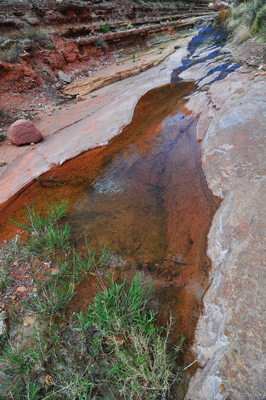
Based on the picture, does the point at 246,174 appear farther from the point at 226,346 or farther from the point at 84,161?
the point at 84,161

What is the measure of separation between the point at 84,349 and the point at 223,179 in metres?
2.39

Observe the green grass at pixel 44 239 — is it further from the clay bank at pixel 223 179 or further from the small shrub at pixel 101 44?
the small shrub at pixel 101 44

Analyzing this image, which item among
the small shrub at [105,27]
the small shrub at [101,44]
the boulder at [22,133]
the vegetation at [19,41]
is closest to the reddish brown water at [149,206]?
the boulder at [22,133]

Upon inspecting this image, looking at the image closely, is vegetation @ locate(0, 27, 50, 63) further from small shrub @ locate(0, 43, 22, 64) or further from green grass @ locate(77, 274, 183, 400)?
green grass @ locate(77, 274, 183, 400)

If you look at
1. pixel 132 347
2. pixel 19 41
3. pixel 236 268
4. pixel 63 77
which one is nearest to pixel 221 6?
pixel 63 77

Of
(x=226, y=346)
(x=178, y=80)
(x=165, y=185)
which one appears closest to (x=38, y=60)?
(x=178, y=80)

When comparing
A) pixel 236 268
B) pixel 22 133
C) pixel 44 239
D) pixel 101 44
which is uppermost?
pixel 101 44

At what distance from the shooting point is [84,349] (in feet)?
5.04

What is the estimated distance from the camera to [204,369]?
1374 mm

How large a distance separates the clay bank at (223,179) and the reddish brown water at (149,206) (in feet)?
0.52

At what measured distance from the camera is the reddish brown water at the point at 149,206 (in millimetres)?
1911

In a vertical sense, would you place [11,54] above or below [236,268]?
above

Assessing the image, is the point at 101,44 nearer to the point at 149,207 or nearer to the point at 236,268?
the point at 149,207

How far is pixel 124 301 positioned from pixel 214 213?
1.43m
